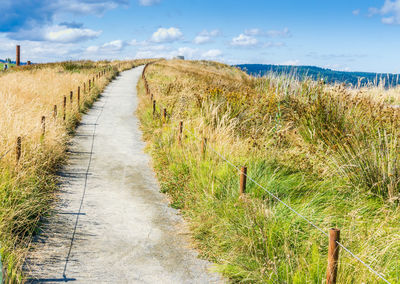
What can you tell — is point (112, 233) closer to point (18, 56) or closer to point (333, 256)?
point (333, 256)

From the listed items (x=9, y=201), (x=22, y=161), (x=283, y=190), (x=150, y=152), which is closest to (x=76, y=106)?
(x=150, y=152)

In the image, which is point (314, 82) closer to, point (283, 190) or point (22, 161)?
point (283, 190)

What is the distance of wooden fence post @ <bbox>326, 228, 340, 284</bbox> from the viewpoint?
3242 mm

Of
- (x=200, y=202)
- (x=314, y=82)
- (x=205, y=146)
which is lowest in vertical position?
(x=200, y=202)

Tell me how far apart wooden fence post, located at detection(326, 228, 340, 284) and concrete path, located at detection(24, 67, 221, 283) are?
1440 mm

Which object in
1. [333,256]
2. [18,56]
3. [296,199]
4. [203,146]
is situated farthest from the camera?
[18,56]

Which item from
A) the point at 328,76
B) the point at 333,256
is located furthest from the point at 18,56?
the point at 333,256

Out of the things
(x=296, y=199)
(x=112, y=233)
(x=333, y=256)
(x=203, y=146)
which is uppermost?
(x=203, y=146)

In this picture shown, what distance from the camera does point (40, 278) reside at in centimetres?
419

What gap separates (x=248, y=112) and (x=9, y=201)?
650cm

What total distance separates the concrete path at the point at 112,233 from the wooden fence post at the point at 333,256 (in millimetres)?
1440

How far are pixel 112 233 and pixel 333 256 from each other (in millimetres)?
3294

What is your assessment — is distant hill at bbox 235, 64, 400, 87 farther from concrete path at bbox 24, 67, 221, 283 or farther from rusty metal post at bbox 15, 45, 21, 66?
rusty metal post at bbox 15, 45, 21, 66

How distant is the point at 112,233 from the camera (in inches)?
219
